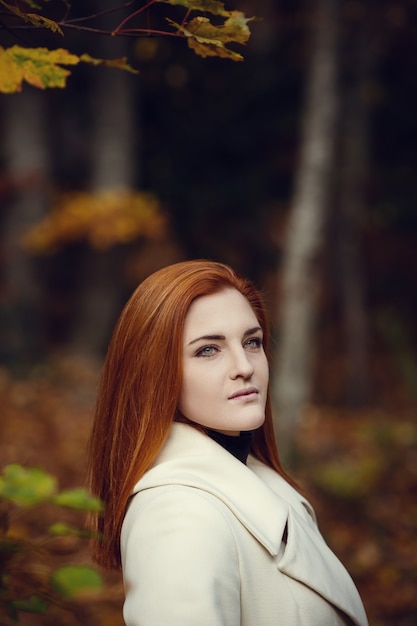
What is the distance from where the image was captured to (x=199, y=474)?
1.88m

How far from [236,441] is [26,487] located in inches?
42.5

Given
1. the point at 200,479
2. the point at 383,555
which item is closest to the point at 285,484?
the point at 200,479

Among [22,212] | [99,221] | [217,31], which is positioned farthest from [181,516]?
[22,212]

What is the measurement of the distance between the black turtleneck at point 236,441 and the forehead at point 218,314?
1.02 ft

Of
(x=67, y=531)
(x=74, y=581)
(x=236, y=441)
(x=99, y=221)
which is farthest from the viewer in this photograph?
(x=99, y=221)

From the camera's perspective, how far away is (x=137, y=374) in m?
2.01

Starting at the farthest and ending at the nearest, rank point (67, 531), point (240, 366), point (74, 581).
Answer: point (240, 366) < point (67, 531) < point (74, 581)

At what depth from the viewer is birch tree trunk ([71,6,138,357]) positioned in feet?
33.0

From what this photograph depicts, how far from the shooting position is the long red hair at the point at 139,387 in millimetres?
1956

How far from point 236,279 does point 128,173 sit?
327 inches

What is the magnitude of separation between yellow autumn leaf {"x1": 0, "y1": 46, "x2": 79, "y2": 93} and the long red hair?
632 mm

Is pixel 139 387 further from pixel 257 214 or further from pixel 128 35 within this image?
pixel 257 214

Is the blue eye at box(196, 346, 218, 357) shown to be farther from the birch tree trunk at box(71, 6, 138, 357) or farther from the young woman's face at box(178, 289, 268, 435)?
the birch tree trunk at box(71, 6, 138, 357)

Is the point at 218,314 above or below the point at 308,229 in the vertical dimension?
above
